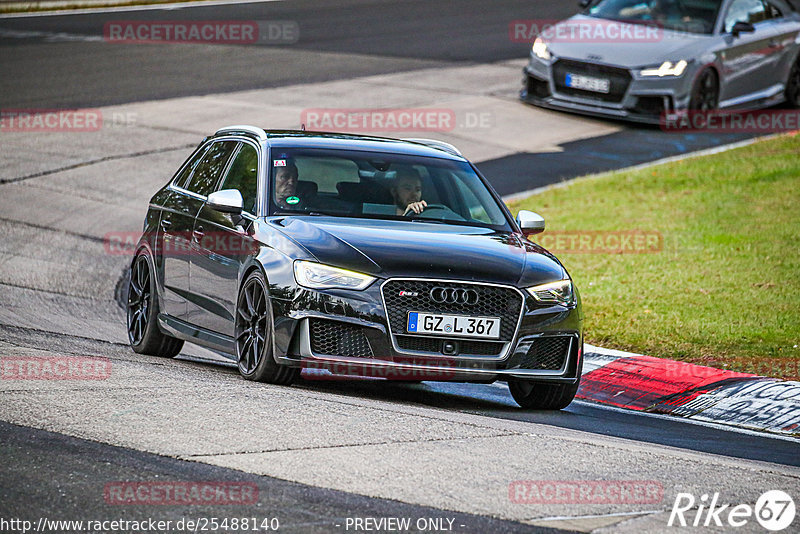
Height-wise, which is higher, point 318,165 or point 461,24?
point 318,165

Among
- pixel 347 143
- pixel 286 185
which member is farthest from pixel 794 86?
pixel 286 185

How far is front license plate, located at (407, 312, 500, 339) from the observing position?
820 cm

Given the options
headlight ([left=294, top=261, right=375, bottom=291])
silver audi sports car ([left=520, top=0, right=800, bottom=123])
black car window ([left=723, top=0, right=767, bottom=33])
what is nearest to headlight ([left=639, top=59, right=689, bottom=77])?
silver audi sports car ([left=520, top=0, right=800, bottom=123])

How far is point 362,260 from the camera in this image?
8.27 m

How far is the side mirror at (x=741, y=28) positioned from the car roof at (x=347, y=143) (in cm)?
1209

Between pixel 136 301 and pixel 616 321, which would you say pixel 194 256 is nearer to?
pixel 136 301

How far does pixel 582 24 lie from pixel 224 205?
13.4 m

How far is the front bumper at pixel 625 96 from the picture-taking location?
20.4 m

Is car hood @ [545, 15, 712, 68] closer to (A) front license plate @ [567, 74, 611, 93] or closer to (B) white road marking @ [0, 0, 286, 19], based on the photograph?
(A) front license plate @ [567, 74, 611, 93]

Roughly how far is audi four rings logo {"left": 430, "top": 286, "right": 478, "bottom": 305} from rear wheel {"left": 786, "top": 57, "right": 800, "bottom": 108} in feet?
52.3

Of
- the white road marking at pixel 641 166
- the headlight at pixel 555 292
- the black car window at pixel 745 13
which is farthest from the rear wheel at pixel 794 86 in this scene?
the headlight at pixel 555 292

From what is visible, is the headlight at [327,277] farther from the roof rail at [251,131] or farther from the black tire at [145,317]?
the black tire at [145,317]

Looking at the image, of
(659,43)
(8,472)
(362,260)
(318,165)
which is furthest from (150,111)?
(8,472)

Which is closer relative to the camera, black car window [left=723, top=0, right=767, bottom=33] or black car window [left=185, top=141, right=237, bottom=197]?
black car window [left=185, top=141, right=237, bottom=197]
